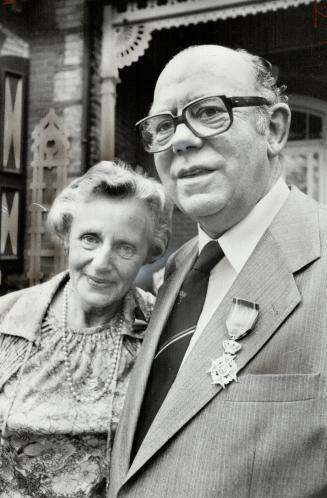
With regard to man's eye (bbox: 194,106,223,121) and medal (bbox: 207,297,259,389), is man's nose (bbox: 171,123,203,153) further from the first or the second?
medal (bbox: 207,297,259,389)

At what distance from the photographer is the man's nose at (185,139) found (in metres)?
1.42

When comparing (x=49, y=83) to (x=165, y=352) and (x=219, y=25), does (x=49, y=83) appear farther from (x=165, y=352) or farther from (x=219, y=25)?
(x=165, y=352)

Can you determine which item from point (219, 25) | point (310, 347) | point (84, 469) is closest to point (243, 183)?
point (310, 347)

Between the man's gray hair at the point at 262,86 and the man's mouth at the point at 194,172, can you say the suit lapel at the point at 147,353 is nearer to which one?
the man's mouth at the point at 194,172

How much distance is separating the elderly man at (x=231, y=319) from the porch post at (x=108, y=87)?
1.92m

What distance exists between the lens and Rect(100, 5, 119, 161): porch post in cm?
346

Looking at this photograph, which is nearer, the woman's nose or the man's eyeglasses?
the man's eyeglasses

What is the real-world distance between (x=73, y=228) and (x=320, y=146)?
7.58 feet

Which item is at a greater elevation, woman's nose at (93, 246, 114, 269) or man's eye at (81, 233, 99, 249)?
man's eye at (81, 233, 99, 249)

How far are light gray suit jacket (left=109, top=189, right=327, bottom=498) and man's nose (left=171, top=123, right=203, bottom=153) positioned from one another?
0.32 m

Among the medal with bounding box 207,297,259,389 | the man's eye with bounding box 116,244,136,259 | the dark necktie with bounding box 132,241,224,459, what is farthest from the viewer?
the man's eye with bounding box 116,244,136,259

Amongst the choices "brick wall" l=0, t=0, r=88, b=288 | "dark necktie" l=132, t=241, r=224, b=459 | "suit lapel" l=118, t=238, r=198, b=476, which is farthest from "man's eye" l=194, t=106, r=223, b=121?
"brick wall" l=0, t=0, r=88, b=288

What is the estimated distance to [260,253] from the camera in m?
1.31

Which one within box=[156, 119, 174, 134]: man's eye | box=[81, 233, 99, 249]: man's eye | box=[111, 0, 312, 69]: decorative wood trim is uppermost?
box=[111, 0, 312, 69]: decorative wood trim
